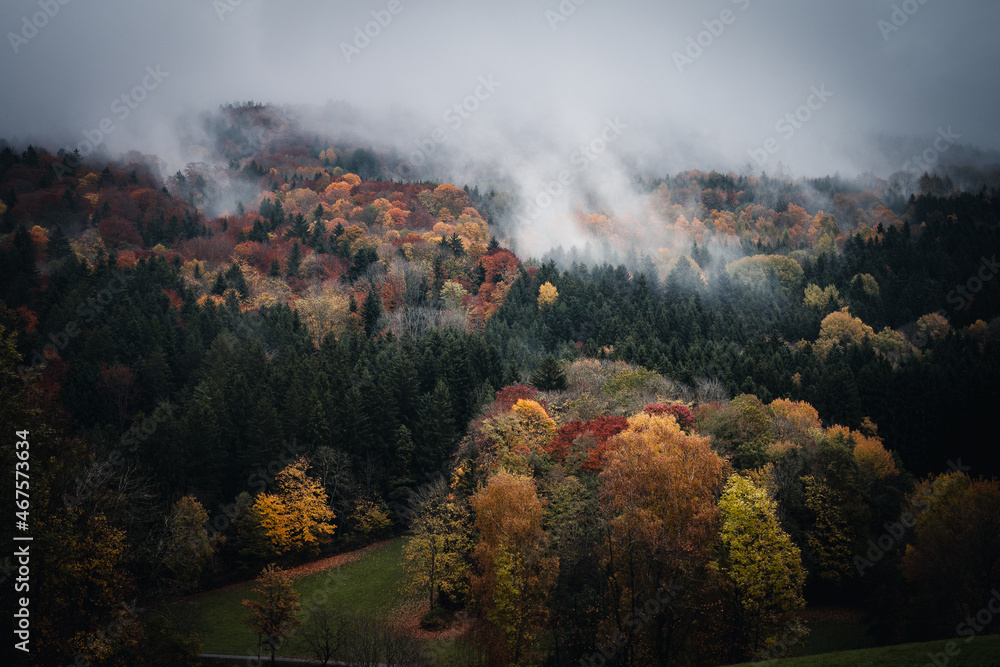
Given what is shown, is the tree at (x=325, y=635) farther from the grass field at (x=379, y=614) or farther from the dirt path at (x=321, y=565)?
the dirt path at (x=321, y=565)

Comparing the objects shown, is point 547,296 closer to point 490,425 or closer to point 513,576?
point 490,425

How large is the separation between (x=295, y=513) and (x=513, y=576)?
87.7ft

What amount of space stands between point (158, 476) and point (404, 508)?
2299cm

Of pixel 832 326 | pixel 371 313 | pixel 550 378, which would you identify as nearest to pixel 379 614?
pixel 550 378

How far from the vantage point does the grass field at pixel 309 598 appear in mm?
34281

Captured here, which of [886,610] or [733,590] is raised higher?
[733,590]

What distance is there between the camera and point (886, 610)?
115 feet

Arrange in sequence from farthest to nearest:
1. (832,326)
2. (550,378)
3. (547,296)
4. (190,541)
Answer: (832,326) → (547,296) → (550,378) → (190,541)

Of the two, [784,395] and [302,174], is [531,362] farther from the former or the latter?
[302,174]

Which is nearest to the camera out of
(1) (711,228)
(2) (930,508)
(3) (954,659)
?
(3) (954,659)

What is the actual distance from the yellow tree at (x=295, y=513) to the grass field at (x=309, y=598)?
3.52 meters

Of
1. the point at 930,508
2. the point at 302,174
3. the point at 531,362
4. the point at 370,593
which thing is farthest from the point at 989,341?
the point at 302,174

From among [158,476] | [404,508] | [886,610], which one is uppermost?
[158,476]

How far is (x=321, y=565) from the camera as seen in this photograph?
48.6 metres
